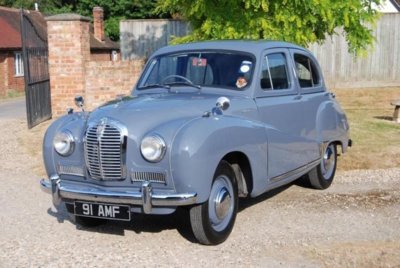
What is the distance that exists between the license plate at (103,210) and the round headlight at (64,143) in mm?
497

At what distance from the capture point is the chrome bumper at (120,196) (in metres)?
4.91

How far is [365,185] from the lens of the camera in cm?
786

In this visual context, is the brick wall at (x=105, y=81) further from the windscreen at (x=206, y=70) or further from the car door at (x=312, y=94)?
the windscreen at (x=206, y=70)

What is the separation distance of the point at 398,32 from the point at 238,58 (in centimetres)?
1515

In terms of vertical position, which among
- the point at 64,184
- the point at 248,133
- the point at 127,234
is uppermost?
the point at 248,133

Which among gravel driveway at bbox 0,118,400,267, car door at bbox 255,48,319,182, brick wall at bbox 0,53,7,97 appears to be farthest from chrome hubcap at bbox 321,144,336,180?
brick wall at bbox 0,53,7,97

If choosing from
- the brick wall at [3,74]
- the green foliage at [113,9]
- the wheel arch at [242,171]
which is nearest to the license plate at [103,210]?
the wheel arch at [242,171]

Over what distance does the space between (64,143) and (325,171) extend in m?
3.67

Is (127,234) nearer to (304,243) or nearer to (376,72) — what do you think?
(304,243)

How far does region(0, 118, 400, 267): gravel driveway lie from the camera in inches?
200

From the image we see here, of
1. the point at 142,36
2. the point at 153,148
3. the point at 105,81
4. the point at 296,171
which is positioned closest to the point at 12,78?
the point at 142,36

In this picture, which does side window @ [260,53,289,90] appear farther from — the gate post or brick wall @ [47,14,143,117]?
the gate post

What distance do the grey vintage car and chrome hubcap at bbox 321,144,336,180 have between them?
24.7 inches

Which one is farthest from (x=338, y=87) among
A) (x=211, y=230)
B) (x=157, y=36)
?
(x=211, y=230)
